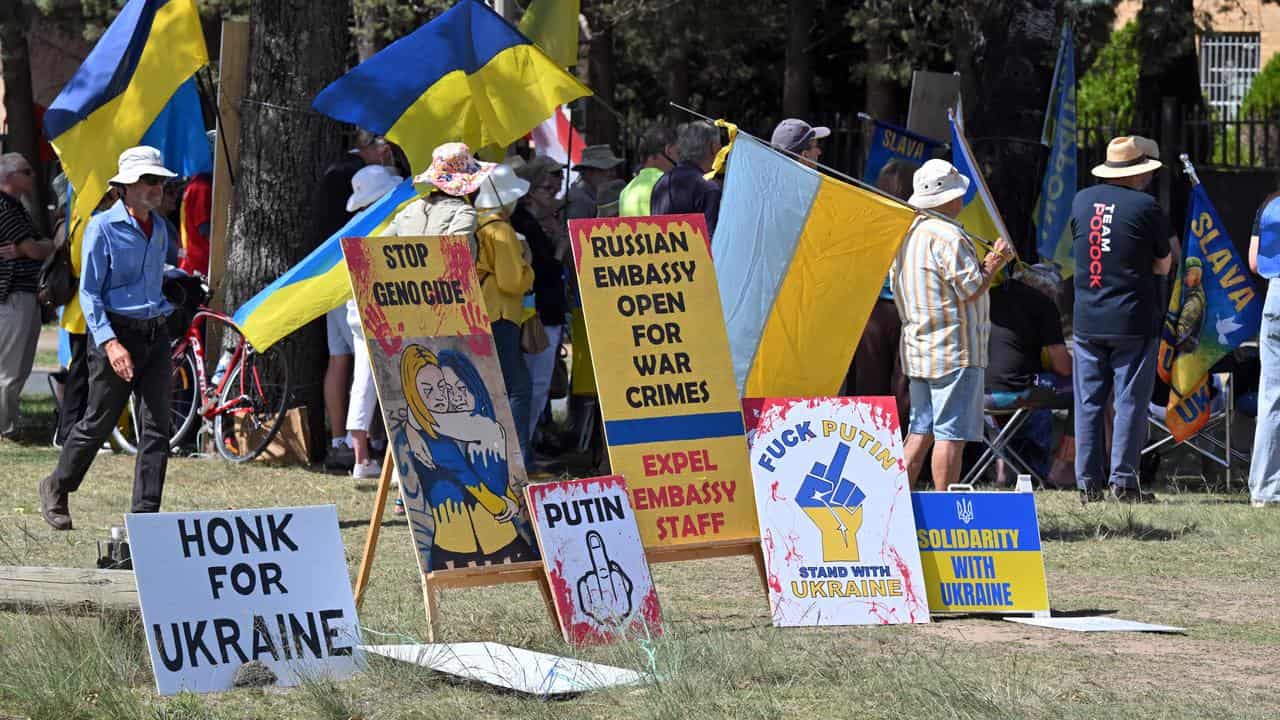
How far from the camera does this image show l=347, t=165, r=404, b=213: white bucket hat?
485 inches

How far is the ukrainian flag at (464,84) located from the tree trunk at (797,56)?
558 inches

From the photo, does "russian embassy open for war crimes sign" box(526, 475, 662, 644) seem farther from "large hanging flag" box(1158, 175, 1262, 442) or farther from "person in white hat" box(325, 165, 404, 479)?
"large hanging flag" box(1158, 175, 1262, 442)

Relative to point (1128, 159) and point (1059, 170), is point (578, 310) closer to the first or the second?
point (1059, 170)

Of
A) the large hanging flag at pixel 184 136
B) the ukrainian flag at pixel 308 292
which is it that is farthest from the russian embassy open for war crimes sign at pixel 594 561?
the large hanging flag at pixel 184 136

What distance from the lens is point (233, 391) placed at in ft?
43.1

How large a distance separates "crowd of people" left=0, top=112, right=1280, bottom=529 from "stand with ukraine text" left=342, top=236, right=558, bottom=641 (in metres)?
2.29

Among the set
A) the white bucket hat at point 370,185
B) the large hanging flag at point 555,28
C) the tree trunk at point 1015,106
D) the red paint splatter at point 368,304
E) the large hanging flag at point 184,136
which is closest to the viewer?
the red paint splatter at point 368,304

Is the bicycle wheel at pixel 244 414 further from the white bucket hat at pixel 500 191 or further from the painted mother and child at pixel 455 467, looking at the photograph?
the painted mother and child at pixel 455 467

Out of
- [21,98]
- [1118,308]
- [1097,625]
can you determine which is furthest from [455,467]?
[21,98]

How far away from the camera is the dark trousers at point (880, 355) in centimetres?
Result: 1200

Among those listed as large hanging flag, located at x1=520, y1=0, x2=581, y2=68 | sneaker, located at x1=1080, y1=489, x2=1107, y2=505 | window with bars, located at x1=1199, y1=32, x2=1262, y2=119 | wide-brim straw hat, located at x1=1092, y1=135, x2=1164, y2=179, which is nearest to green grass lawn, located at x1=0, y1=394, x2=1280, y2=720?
sneaker, located at x1=1080, y1=489, x2=1107, y2=505

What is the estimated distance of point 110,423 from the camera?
31.7 ft

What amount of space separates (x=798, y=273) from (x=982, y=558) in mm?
1720

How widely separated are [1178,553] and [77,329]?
24.7 feet
